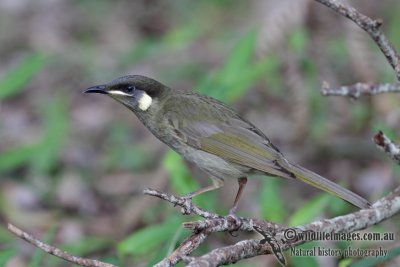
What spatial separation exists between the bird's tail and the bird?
0.88ft

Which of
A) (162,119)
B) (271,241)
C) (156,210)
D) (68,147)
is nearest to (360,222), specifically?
(271,241)

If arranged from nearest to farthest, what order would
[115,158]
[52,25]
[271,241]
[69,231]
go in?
1. [271,241]
2. [69,231]
3. [115,158]
4. [52,25]

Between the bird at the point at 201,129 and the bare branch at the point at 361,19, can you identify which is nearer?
the bare branch at the point at 361,19

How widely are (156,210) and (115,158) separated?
1413 mm

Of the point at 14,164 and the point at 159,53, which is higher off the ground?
the point at 159,53

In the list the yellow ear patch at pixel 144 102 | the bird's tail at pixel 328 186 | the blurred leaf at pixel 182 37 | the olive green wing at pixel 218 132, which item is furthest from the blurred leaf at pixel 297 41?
the bird's tail at pixel 328 186

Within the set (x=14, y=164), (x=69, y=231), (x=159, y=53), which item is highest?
(x=159, y=53)

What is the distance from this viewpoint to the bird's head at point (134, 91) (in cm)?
505

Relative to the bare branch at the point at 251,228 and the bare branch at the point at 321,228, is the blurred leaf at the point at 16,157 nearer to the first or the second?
the bare branch at the point at 251,228

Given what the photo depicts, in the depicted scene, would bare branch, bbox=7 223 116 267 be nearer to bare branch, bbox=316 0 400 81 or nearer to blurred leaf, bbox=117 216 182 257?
bare branch, bbox=316 0 400 81

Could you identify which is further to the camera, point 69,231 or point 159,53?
point 159,53

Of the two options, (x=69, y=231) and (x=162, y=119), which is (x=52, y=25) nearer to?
(x=69, y=231)

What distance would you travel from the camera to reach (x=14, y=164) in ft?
23.0

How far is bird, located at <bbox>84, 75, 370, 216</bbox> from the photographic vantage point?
5000mm
